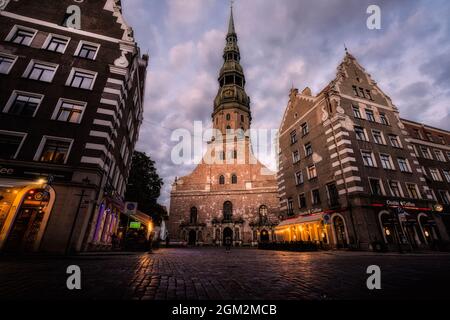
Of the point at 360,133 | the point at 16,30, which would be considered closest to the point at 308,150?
the point at 360,133

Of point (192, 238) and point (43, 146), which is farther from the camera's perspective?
point (192, 238)

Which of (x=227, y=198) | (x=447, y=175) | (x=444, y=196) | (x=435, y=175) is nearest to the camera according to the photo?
(x=444, y=196)

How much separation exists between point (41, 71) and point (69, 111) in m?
3.45

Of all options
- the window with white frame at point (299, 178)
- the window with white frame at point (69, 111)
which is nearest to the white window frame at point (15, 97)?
the window with white frame at point (69, 111)

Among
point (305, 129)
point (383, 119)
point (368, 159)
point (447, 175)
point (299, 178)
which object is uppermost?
point (383, 119)

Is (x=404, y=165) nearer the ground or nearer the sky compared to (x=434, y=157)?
nearer the ground

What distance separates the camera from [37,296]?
2.88m

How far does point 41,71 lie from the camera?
43.0 ft

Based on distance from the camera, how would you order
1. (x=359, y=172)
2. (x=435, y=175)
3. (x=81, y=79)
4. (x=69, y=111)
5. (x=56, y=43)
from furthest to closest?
(x=435, y=175) < (x=359, y=172) < (x=56, y=43) < (x=81, y=79) < (x=69, y=111)

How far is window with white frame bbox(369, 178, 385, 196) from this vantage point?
701 inches

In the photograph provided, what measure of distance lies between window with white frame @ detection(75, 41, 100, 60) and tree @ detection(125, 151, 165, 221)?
1304 centimetres

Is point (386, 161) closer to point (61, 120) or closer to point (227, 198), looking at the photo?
point (227, 198)

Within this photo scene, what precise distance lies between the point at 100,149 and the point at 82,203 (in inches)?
123
